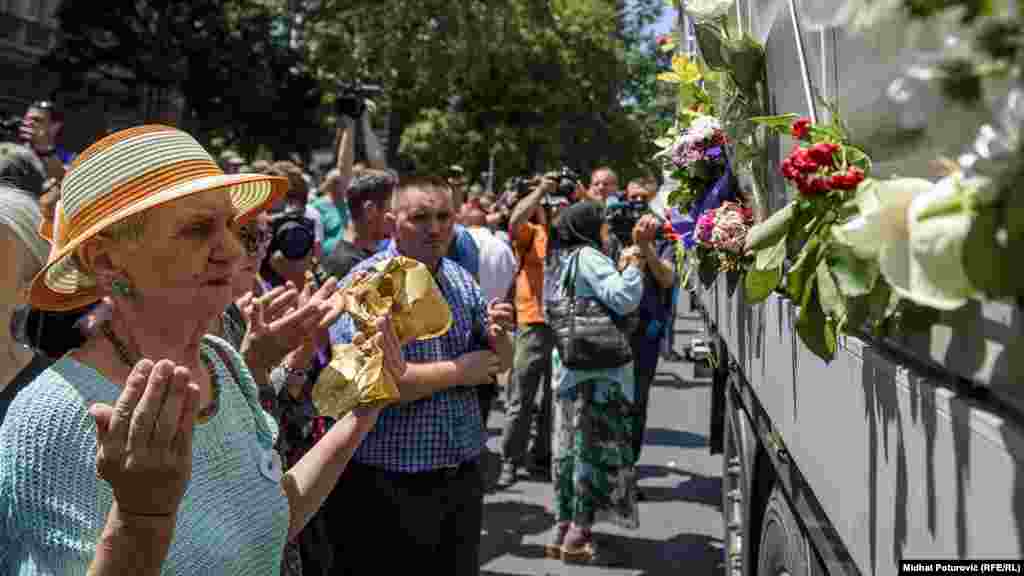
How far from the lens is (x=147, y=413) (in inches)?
64.1

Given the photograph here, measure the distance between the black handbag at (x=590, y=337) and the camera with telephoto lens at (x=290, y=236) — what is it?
1.92 metres

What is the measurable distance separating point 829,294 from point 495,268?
5.85m

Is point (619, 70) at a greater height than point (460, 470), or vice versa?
point (619, 70)

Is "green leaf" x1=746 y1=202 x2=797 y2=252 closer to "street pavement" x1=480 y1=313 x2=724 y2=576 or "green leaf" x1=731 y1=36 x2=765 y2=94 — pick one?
"green leaf" x1=731 y1=36 x2=765 y2=94

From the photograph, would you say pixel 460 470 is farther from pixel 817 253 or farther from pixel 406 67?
pixel 406 67

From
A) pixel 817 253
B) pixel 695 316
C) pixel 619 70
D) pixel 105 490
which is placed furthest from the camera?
pixel 619 70

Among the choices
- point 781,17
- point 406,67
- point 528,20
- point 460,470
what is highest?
point 528,20

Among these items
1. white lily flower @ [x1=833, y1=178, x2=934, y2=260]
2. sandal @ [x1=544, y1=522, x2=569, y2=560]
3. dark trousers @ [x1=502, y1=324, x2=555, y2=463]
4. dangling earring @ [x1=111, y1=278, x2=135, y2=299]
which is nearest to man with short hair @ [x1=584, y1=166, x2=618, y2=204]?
dark trousers @ [x1=502, y1=324, x2=555, y2=463]

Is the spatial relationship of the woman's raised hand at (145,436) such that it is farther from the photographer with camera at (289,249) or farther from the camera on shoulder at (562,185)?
the camera on shoulder at (562,185)

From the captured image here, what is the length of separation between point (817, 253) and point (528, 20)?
28.7m

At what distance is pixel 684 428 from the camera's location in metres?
10.4

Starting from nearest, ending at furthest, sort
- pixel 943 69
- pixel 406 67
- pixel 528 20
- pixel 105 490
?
pixel 943 69
pixel 105 490
pixel 406 67
pixel 528 20

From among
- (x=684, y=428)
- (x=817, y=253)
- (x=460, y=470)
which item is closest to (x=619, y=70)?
(x=684, y=428)

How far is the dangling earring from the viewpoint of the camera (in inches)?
83.2
